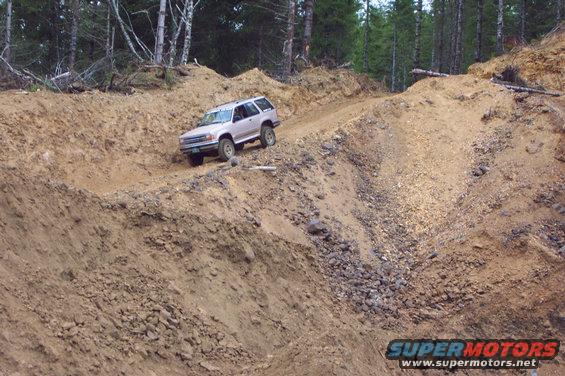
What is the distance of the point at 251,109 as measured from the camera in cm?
1823

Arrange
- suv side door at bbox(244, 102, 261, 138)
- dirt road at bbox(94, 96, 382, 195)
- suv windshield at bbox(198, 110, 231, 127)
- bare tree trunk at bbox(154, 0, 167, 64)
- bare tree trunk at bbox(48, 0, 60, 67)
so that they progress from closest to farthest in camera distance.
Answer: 1. dirt road at bbox(94, 96, 382, 195)
2. suv windshield at bbox(198, 110, 231, 127)
3. suv side door at bbox(244, 102, 261, 138)
4. bare tree trunk at bbox(154, 0, 167, 64)
5. bare tree trunk at bbox(48, 0, 60, 67)

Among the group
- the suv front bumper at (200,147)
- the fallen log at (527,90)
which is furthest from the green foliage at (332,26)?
the suv front bumper at (200,147)

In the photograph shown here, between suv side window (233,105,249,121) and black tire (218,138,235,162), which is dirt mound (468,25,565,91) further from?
black tire (218,138,235,162)

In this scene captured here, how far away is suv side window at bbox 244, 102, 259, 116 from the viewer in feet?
59.4

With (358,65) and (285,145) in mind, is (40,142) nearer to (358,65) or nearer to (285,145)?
(285,145)

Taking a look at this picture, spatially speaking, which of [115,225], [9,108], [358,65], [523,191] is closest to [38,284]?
[115,225]

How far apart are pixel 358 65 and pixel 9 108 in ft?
174

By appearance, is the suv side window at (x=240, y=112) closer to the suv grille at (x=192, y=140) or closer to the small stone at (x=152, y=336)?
the suv grille at (x=192, y=140)

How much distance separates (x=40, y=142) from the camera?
1551cm

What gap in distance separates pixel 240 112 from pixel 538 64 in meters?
11.7

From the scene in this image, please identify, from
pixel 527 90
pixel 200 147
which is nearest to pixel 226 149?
pixel 200 147

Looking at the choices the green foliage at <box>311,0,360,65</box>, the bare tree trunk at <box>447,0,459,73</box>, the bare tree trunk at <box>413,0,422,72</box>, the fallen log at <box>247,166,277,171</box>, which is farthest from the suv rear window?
the bare tree trunk at <box>447,0,459,73</box>

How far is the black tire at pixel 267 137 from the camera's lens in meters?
18.1

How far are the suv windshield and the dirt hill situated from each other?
141 centimetres
